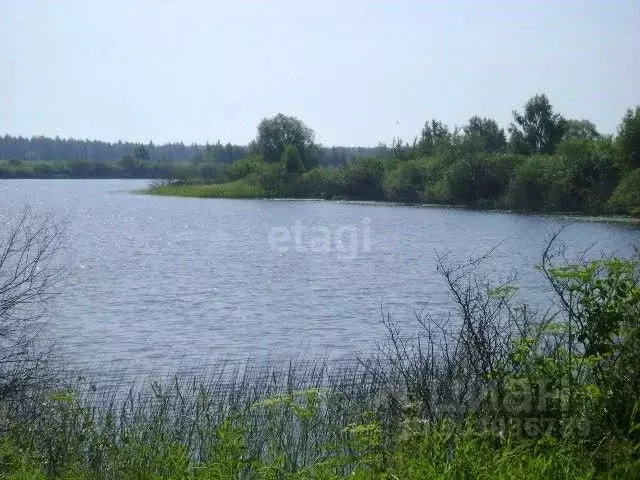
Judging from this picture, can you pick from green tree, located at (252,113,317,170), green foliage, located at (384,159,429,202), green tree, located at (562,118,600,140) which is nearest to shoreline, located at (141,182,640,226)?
green foliage, located at (384,159,429,202)

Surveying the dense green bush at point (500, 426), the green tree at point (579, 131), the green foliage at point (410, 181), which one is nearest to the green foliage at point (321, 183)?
the green foliage at point (410, 181)

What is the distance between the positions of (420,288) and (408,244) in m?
19.2

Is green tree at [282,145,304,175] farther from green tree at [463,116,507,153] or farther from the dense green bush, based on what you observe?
the dense green bush

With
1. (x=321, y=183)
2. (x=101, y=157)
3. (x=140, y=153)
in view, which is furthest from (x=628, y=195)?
(x=101, y=157)

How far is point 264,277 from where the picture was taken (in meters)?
35.6

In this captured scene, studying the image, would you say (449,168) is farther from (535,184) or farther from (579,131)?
(579,131)

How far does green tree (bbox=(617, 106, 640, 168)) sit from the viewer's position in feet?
218

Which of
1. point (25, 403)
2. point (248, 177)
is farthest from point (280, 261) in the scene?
point (248, 177)

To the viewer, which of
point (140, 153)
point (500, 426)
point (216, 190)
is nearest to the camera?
point (500, 426)

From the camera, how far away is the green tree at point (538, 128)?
95.2m

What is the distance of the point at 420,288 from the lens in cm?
2970

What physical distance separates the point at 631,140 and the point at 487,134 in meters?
37.4

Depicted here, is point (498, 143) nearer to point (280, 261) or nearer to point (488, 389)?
point (280, 261)

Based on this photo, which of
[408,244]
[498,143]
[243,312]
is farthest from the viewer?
[498,143]
